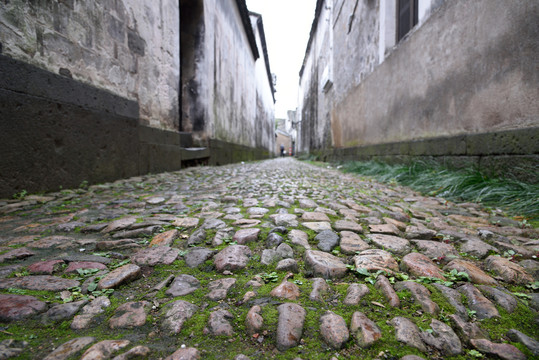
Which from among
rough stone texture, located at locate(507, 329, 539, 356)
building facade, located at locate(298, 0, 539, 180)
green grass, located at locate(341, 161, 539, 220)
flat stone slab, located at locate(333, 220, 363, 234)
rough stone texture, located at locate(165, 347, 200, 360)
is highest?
building facade, located at locate(298, 0, 539, 180)

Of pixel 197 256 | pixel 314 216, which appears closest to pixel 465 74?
pixel 314 216

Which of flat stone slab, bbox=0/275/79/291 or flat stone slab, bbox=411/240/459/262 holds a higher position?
flat stone slab, bbox=411/240/459/262

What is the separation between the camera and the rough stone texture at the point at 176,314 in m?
0.85

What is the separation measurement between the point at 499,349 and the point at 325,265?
596 mm

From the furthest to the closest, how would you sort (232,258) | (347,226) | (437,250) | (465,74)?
(465,74), (347,226), (437,250), (232,258)

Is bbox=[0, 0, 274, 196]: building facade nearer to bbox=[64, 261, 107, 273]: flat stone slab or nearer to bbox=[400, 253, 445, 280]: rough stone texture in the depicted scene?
bbox=[64, 261, 107, 273]: flat stone slab

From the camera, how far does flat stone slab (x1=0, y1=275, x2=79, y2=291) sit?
103cm

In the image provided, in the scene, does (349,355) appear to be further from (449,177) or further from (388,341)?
(449,177)

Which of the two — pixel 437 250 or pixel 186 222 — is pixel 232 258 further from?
pixel 437 250

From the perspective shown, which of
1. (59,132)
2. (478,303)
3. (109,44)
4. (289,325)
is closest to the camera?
(289,325)

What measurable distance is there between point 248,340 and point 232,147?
8.75 m

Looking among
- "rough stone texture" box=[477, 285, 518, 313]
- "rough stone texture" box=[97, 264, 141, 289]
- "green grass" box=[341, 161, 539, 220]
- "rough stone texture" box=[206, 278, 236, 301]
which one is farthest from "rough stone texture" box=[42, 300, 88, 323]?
"green grass" box=[341, 161, 539, 220]

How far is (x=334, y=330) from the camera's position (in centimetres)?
82

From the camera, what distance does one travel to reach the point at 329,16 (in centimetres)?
1039
